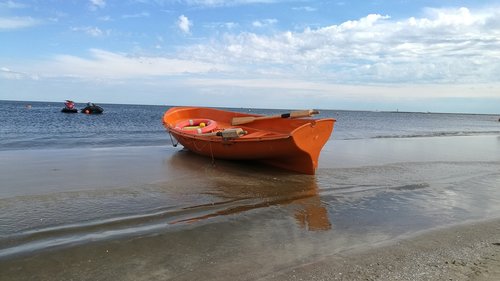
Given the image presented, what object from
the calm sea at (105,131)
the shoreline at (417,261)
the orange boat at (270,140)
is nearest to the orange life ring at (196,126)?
the orange boat at (270,140)

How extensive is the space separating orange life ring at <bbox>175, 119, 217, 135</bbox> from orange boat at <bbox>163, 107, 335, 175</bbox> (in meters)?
0.04

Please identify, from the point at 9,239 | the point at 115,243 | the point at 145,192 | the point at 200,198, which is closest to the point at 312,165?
the point at 200,198

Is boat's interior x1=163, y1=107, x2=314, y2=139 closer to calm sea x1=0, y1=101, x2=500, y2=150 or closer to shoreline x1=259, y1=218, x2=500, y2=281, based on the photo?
calm sea x1=0, y1=101, x2=500, y2=150

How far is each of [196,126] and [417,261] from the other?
11.7 metres

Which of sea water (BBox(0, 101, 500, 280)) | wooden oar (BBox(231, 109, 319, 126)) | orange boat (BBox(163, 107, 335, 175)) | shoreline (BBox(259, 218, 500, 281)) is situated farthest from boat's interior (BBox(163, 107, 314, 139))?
shoreline (BBox(259, 218, 500, 281))

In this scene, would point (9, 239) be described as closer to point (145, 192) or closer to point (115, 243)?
point (115, 243)

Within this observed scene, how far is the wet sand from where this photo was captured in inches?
163

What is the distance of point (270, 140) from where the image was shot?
988 centimetres

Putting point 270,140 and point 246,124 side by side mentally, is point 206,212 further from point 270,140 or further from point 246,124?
point 246,124

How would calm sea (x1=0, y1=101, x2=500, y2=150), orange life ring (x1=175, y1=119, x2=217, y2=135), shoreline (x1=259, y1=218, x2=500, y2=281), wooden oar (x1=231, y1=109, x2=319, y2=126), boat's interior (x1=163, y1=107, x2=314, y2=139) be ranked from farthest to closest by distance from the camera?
1. calm sea (x1=0, y1=101, x2=500, y2=150)
2. orange life ring (x1=175, y1=119, x2=217, y2=135)
3. boat's interior (x1=163, y1=107, x2=314, y2=139)
4. wooden oar (x1=231, y1=109, x2=319, y2=126)
5. shoreline (x1=259, y1=218, x2=500, y2=281)

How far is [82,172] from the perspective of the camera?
1002 cm

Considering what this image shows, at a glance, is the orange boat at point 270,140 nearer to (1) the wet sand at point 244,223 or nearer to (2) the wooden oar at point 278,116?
(2) the wooden oar at point 278,116

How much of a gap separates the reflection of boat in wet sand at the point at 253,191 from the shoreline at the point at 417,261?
1.19 meters

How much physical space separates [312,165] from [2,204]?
6692mm
